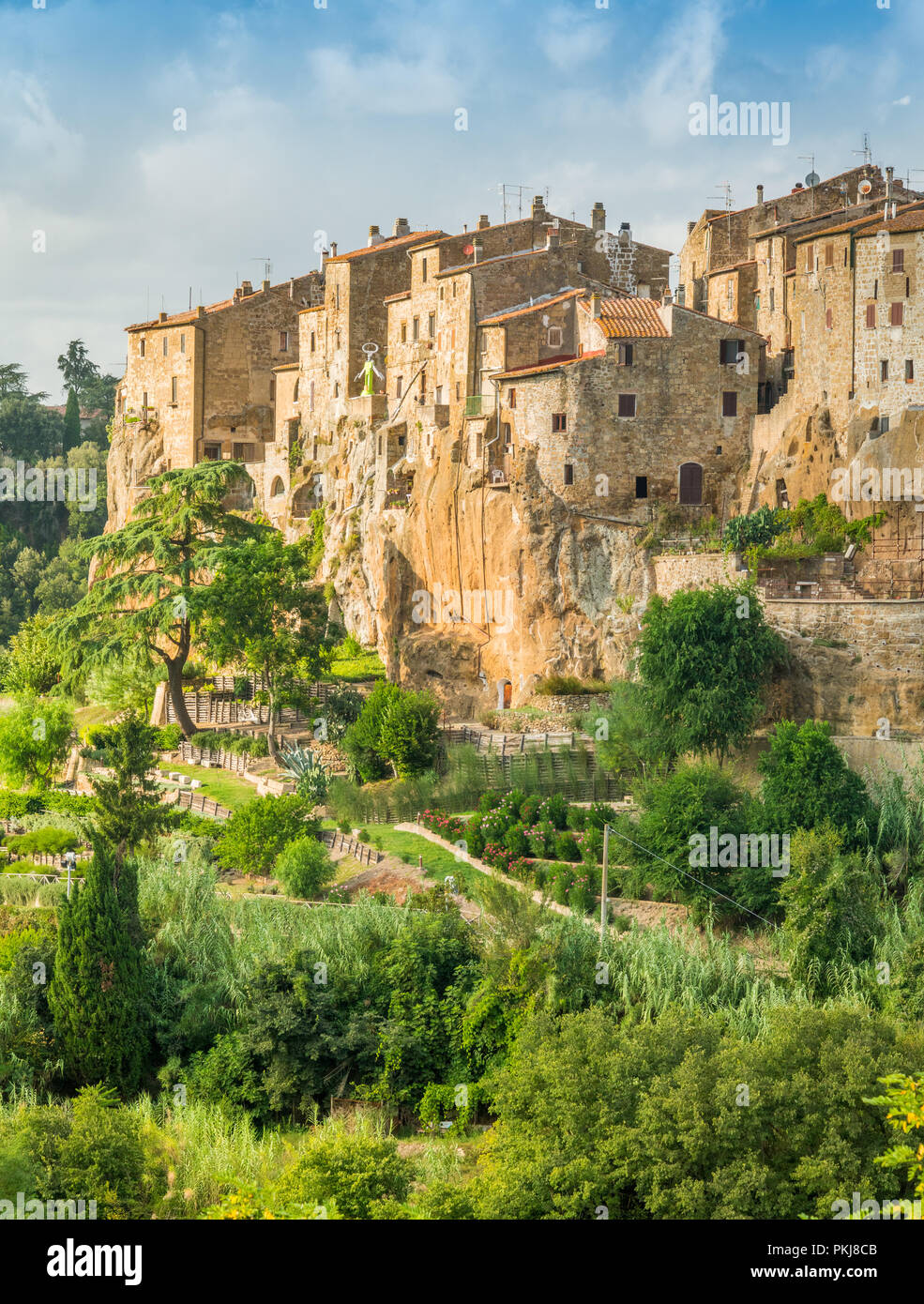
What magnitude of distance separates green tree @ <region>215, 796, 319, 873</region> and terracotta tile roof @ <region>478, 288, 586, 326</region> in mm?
17691

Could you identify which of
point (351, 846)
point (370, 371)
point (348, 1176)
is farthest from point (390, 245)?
point (348, 1176)

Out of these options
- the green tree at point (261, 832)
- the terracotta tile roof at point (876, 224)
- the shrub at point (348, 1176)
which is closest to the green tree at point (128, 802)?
the green tree at point (261, 832)

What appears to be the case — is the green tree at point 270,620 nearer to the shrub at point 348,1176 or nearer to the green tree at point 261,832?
the green tree at point 261,832

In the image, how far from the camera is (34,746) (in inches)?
1953

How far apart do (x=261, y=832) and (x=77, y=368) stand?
217 ft

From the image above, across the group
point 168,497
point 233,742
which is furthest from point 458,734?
point 168,497

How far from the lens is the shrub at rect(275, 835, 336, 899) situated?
1455 inches

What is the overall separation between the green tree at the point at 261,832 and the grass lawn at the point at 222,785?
1526 mm

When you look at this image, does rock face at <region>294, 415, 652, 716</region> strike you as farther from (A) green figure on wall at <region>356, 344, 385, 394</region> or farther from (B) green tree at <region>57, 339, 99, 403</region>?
(B) green tree at <region>57, 339, 99, 403</region>

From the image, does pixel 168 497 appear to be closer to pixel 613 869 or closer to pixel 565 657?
pixel 565 657

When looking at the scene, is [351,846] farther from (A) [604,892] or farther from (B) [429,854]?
(A) [604,892]

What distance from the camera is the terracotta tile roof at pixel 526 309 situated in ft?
165

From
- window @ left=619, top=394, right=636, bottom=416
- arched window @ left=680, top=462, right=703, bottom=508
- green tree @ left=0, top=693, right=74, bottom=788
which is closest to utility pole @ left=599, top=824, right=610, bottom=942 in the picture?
arched window @ left=680, top=462, right=703, bottom=508

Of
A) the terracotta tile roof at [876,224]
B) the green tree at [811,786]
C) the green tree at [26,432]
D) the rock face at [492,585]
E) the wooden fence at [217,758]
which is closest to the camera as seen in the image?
the green tree at [811,786]
